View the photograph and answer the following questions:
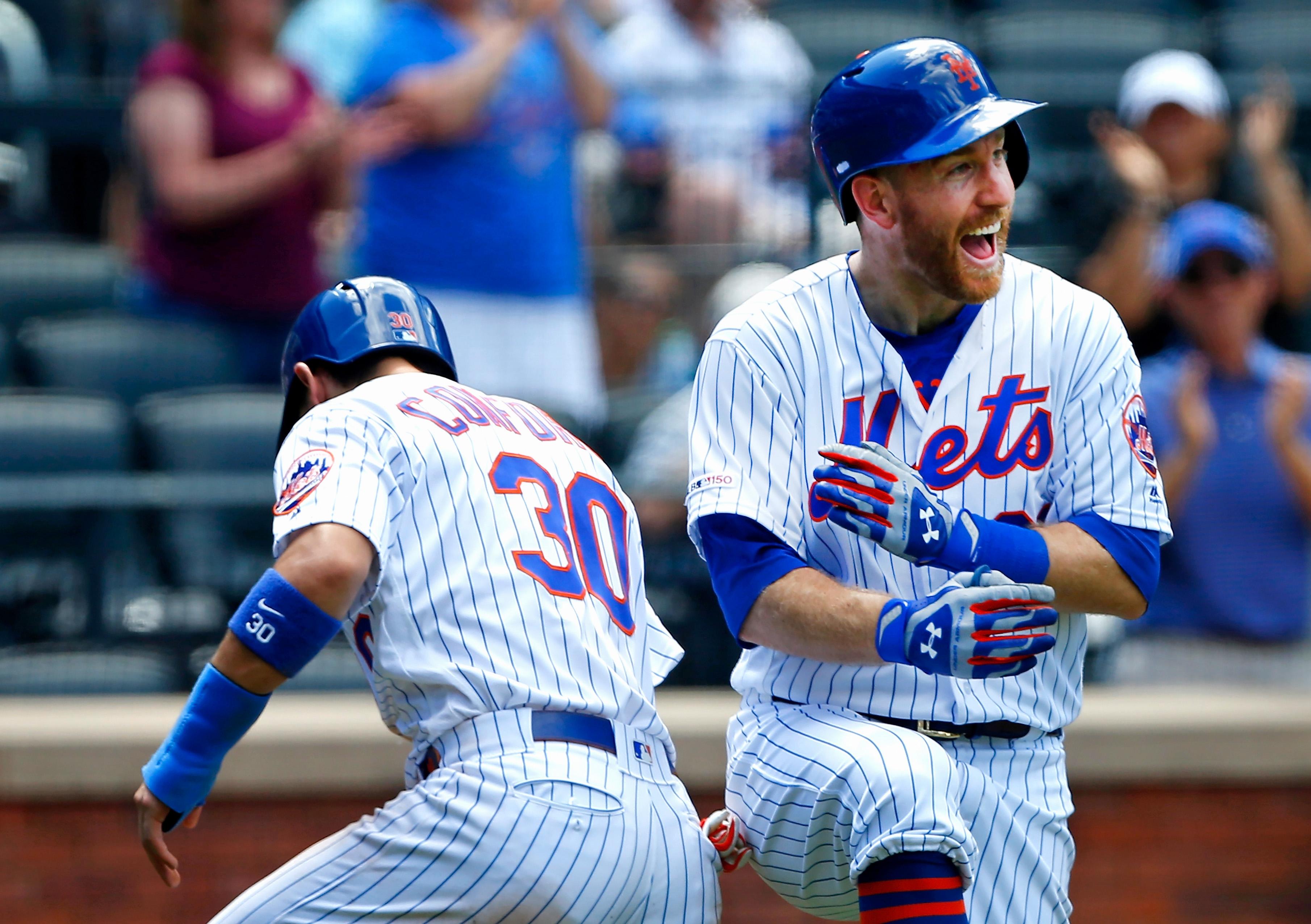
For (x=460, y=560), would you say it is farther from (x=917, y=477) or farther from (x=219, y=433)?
(x=219, y=433)

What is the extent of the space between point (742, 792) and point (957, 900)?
48cm

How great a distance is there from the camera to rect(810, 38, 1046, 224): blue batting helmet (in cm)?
276

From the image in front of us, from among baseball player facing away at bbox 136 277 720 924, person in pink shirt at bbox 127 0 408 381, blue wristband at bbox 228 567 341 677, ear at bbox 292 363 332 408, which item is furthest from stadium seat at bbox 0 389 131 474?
blue wristband at bbox 228 567 341 677

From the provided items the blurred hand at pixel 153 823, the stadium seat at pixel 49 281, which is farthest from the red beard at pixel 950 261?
the stadium seat at pixel 49 281

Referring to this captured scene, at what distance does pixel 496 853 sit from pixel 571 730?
0.23 meters

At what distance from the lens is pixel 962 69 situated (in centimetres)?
283

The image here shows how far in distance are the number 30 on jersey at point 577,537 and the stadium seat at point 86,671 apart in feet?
8.40

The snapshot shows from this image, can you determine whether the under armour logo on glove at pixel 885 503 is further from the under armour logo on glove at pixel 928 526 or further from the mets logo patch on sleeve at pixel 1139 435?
the mets logo patch on sleeve at pixel 1139 435

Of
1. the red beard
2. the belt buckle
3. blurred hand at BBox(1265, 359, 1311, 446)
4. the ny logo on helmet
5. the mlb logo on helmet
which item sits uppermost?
the ny logo on helmet

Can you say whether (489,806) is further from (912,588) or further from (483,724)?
(912,588)

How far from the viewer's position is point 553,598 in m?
2.80

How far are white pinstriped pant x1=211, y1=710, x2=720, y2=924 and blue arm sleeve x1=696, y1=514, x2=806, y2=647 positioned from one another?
1.05 feet

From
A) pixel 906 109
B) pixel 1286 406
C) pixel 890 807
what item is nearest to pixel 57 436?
pixel 906 109

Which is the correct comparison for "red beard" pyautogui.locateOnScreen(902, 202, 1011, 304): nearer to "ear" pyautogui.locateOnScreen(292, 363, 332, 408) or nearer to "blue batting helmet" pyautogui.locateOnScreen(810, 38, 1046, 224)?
"blue batting helmet" pyautogui.locateOnScreen(810, 38, 1046, 224)
